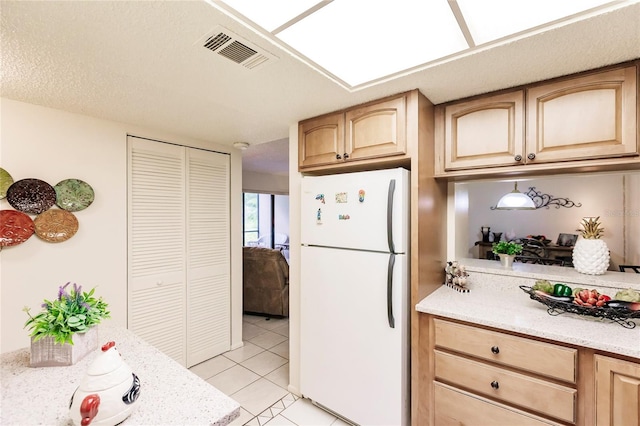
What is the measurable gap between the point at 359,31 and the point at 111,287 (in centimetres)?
249

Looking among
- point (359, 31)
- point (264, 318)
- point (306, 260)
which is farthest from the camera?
point (264, 318)

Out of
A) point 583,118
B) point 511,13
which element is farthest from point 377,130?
point 583,118

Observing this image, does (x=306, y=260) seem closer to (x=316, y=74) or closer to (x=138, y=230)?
(x=316, y=74)

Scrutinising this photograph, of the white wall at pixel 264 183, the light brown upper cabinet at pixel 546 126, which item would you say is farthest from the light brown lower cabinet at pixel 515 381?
the white wall at pixel 264 183

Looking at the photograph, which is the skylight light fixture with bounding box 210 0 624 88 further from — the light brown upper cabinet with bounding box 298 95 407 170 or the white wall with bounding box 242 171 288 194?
the white wall with bounding box 242 171 288 194

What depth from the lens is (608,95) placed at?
54.9 inches

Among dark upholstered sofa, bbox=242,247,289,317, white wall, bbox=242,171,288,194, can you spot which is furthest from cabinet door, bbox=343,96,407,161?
white wall, bbox=242,171,288,194

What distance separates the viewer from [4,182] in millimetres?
1711

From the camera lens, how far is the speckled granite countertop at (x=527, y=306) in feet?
4.15

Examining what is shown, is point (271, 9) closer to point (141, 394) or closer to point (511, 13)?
point (511, 13)

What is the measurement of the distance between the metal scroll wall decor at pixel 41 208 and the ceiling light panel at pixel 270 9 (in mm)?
1818

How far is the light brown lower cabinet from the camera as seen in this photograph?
3.95 feet

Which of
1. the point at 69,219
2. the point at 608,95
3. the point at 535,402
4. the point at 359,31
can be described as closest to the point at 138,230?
the point at 69,219

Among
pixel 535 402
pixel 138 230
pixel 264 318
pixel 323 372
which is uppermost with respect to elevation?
pixel 138 230
